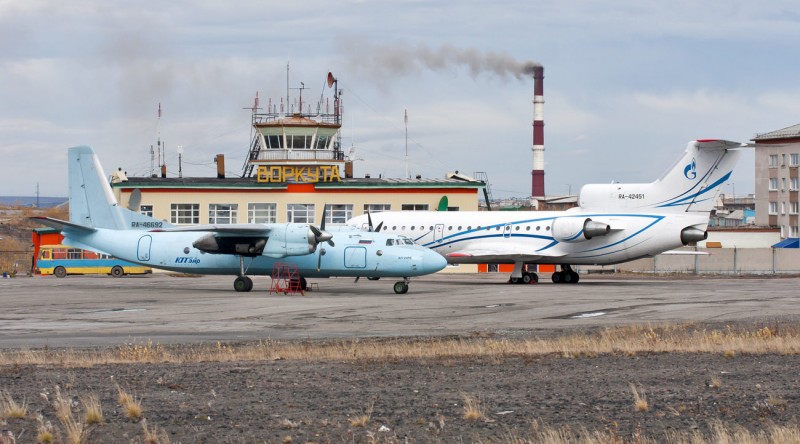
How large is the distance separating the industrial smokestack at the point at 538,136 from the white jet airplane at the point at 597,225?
179ft

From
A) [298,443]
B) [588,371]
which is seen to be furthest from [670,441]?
[588,371]

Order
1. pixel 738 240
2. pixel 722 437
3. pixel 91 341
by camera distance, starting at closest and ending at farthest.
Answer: pixel 722 437
pixel 91 341
pixel 738 240

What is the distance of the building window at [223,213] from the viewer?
64.7 meters

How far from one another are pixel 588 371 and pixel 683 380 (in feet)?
5.34

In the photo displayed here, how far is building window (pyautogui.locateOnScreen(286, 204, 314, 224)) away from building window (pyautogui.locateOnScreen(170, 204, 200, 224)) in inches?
237

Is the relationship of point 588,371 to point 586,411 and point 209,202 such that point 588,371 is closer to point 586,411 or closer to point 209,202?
point 586,411

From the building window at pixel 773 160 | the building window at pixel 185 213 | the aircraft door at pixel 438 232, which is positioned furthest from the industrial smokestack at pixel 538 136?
the aircraft door at pixel 438 232

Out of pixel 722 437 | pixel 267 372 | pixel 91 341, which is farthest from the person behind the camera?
pixel 91 341

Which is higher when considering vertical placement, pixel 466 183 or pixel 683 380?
pixel 466 183

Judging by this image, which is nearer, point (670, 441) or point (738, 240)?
point (670, 441)

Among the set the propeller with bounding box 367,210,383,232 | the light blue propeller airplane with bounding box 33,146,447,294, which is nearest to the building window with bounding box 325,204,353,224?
the propeller with bounding box 367,210,383,232

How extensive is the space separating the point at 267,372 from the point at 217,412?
360 centimetres

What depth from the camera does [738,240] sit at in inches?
3450

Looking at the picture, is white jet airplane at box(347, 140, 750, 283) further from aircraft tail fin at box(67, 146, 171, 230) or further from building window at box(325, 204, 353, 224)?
building window at box(325, 204, 353, 224)
